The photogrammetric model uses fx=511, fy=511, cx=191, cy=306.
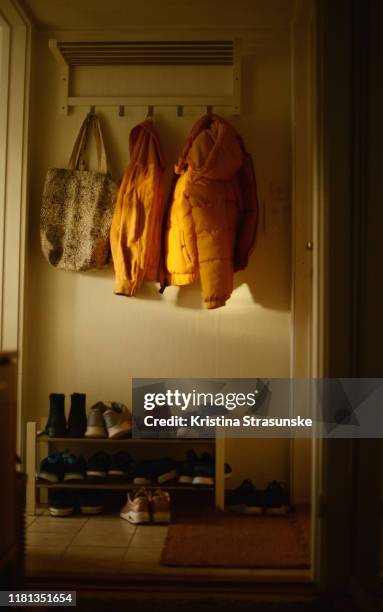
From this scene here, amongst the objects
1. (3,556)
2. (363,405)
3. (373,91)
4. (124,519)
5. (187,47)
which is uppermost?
(187,47)

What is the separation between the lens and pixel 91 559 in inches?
61.4

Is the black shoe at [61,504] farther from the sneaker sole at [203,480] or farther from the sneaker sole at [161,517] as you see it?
the sneaker sole at [203,480]

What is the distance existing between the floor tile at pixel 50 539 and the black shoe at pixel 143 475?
310 mm

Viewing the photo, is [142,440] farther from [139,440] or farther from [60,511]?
[60,511]

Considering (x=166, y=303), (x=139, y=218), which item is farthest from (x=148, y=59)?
(x=166, y=303)

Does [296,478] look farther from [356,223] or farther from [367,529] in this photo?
[356,223]

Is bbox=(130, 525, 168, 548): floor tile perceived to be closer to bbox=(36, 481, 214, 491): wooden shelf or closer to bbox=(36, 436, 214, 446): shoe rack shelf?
bbox=(36, 481, 214, 491): wooden shelf

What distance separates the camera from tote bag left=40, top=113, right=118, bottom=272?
84.1 inches

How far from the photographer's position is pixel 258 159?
2.26 meters

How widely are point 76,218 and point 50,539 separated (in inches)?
48.5

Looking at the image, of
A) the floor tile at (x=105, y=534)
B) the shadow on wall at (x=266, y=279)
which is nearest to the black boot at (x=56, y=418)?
the floor tile at (x=105, y=534)

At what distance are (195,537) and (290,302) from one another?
1035 millimetres

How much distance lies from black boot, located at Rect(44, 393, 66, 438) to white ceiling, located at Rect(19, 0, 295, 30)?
1.60m

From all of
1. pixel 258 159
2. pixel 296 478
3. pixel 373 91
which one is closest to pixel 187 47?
pixel 258 159
